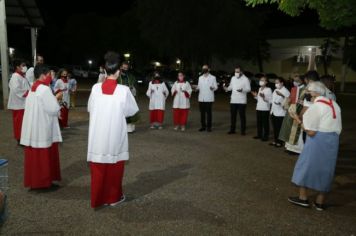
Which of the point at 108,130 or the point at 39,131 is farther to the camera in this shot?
the point at 39,131

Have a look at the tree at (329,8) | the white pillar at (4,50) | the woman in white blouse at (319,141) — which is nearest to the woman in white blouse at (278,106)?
the tree at (329,8)

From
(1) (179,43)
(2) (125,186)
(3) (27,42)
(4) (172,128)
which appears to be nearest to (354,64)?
(1) (179,43)

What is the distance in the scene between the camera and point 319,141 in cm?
581

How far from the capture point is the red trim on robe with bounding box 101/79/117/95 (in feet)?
18.6

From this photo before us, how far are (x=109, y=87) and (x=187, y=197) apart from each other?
6.96ft

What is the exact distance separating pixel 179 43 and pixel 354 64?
1961 cm

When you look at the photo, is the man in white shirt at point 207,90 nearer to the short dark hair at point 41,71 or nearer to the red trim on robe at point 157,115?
the red trim on robe at point 157,115

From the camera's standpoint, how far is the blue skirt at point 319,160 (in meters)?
5.81

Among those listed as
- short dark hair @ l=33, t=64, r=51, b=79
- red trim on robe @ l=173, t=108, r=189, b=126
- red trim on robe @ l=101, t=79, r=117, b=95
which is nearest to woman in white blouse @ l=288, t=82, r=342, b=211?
red trim on robe @ l=101, t=79, r=117, b=95

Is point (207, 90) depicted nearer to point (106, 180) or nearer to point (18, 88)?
point (18, 88)

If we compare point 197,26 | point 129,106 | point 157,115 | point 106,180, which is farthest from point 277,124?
point 197,26

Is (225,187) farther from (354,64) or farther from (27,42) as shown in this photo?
(27,42)

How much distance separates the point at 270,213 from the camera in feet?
19.5

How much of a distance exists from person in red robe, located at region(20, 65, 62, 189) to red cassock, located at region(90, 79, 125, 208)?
3.54 feet
